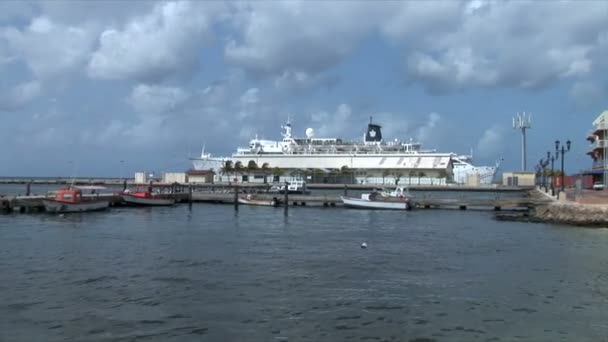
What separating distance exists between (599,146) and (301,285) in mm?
52677

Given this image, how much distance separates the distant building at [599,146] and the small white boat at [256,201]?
31932 millimetres

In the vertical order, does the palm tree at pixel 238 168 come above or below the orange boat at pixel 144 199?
above

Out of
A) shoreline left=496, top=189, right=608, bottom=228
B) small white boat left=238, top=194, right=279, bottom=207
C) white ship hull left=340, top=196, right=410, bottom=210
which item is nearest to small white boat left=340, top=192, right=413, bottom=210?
white ship hull left=340, top=196, right=410, bottom=210

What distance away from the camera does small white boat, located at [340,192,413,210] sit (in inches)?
1988

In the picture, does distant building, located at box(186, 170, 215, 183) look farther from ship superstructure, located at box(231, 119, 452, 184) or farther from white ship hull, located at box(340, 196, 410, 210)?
white ship hull, located at box(340, 196, 410, 210)

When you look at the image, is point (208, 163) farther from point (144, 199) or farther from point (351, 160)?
point (144, 199)

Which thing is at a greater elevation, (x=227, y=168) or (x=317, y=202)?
(x=227, y=168)

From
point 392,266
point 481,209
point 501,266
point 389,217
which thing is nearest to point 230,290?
point 392,266

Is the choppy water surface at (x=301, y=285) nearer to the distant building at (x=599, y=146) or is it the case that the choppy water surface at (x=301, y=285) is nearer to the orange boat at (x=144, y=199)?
the orange boat at (x=144, y=199)

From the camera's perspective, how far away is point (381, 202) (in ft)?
167

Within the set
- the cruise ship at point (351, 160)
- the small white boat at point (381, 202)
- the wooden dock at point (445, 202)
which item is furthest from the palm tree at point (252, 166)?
the small white boat at point (381, 202)

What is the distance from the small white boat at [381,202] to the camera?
50.5 m

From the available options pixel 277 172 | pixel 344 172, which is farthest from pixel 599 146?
pixel 277 172

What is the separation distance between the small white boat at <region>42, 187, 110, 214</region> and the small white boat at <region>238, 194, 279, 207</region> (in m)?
14.3
